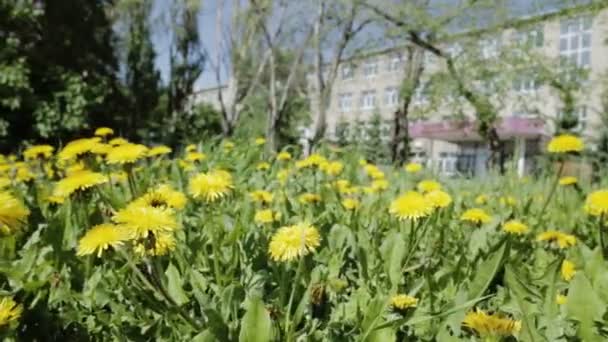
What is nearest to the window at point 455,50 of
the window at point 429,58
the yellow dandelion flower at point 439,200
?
the window at point 429,58

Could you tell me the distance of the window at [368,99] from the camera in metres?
40.2

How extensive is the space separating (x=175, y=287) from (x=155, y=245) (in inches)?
9.2

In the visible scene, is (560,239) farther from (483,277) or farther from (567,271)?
(483,277)

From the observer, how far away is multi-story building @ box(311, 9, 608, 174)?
369 inches

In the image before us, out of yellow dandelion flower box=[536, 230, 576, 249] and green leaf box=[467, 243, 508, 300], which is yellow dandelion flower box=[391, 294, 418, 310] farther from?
yellow dandelion flower box=[536, 230, 576, 249]

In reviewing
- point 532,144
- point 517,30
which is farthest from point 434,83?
point 532,144

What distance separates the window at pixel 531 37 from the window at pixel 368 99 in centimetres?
2945

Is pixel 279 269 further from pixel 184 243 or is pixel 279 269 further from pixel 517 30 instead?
pixel 517 30

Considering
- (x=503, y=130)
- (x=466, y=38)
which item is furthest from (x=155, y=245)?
(x=503, y=130)

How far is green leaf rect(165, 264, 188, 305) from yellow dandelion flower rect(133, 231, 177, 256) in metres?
0.12

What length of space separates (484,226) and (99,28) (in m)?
14.6

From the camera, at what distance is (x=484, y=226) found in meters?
1.56

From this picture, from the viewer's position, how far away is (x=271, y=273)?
3.58 ft

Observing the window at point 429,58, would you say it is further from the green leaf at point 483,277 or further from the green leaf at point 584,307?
the green leaf at point 584,307
